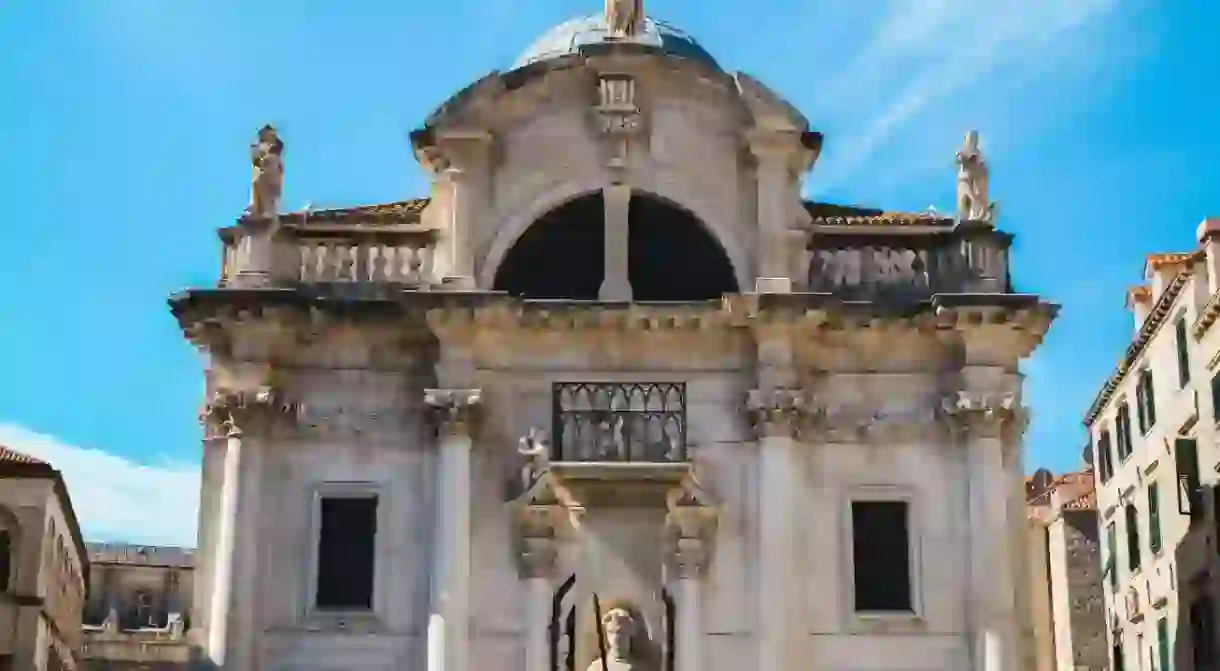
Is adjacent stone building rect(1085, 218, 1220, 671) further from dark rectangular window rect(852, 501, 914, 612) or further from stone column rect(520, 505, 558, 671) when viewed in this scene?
stone column rect(520, 505, 558, 671)

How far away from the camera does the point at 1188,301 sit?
28.8 m

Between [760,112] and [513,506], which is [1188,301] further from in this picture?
[513,506]

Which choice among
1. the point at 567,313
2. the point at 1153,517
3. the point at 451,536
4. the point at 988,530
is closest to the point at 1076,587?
the point at 1153,517

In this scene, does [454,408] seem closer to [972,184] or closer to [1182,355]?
[972,184]

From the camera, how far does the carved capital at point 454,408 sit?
918 inches

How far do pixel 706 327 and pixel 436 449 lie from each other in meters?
4.25

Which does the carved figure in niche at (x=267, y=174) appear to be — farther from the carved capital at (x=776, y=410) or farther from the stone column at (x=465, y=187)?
the carved capital at (x=776, y=410)

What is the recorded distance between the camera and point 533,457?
75.7 feet

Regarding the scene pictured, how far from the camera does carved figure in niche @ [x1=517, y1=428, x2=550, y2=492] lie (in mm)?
23031

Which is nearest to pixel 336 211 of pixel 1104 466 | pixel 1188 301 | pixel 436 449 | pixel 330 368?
pixel 330 368

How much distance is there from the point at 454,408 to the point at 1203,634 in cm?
1438

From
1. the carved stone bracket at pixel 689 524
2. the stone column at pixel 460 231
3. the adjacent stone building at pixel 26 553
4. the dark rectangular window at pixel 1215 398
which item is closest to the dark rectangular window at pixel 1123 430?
the dark rectangular window at pixel 1215 398

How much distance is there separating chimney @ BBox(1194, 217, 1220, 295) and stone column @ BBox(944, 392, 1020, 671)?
610 cm

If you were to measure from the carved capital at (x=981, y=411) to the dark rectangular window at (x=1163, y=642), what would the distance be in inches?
393
